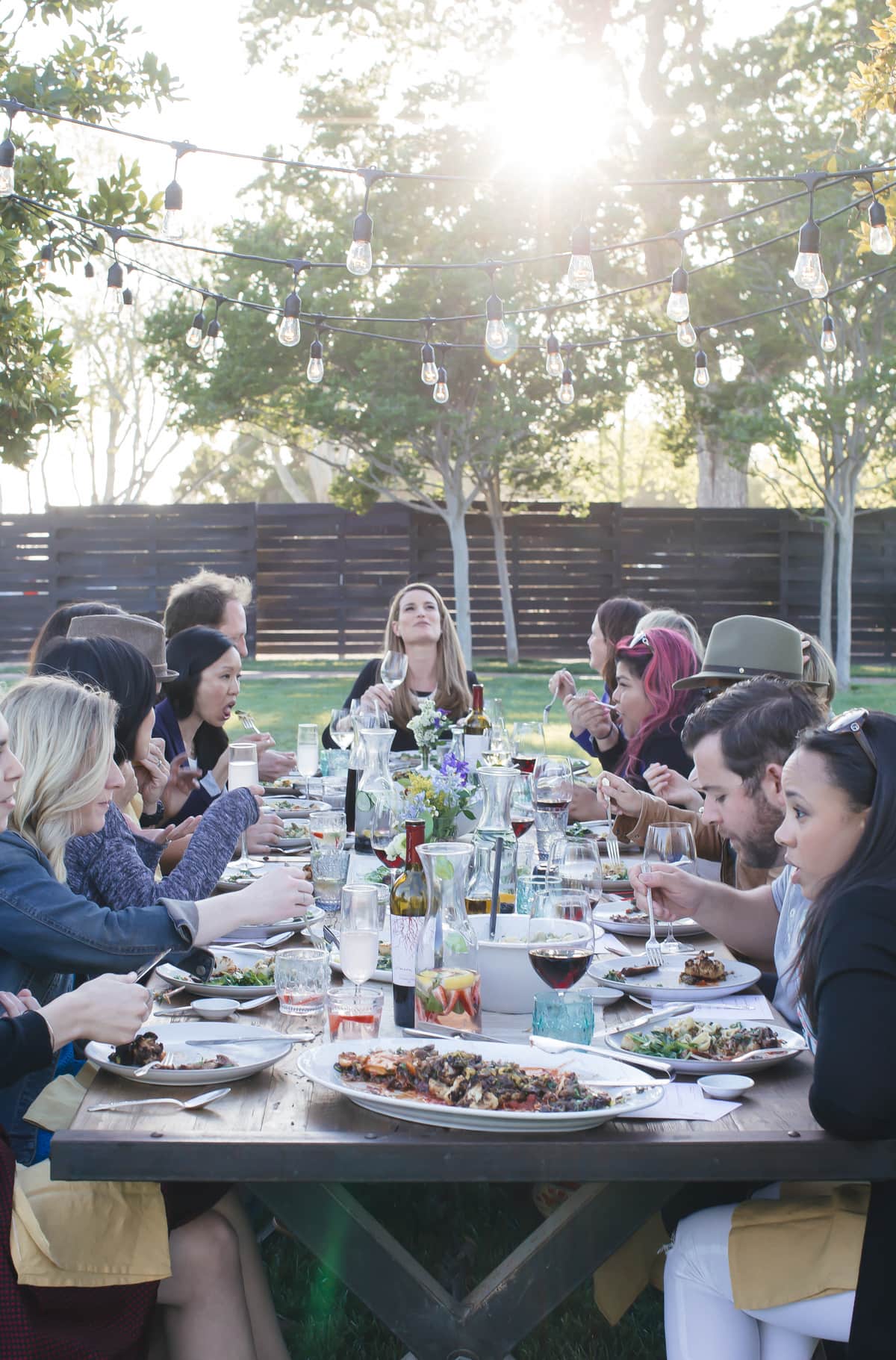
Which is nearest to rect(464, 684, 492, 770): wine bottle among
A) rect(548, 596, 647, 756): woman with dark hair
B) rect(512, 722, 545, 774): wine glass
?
rect(512, 722, 545, 774): wine glass

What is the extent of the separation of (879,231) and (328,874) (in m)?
2.85

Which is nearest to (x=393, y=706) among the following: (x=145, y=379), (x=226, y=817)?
(x=226, y=817)

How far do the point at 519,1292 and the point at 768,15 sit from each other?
17.1m

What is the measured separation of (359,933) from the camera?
2068 millimetres

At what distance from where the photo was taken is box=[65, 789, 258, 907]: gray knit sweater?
8.36 feet

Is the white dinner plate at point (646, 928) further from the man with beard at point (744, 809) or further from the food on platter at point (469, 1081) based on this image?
the food on platter at point (469, 1081)

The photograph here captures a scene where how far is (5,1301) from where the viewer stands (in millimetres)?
1735

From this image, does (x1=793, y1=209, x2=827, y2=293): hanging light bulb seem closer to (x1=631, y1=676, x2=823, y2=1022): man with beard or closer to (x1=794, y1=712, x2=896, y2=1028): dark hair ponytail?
(x1=631, y1=676, x2=823, y2=1022): man with beard

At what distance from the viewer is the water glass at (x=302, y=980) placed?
81.7 inches

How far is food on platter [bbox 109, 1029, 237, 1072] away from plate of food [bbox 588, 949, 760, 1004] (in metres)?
0.75

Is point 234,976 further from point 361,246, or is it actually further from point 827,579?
point 827,579

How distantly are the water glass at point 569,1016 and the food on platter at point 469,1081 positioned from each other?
0.15 meters

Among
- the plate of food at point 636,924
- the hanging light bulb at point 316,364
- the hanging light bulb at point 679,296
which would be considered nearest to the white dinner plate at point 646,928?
the plate of food at point 636,924

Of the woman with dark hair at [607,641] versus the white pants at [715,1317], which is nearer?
the white pants at [715,1317]
